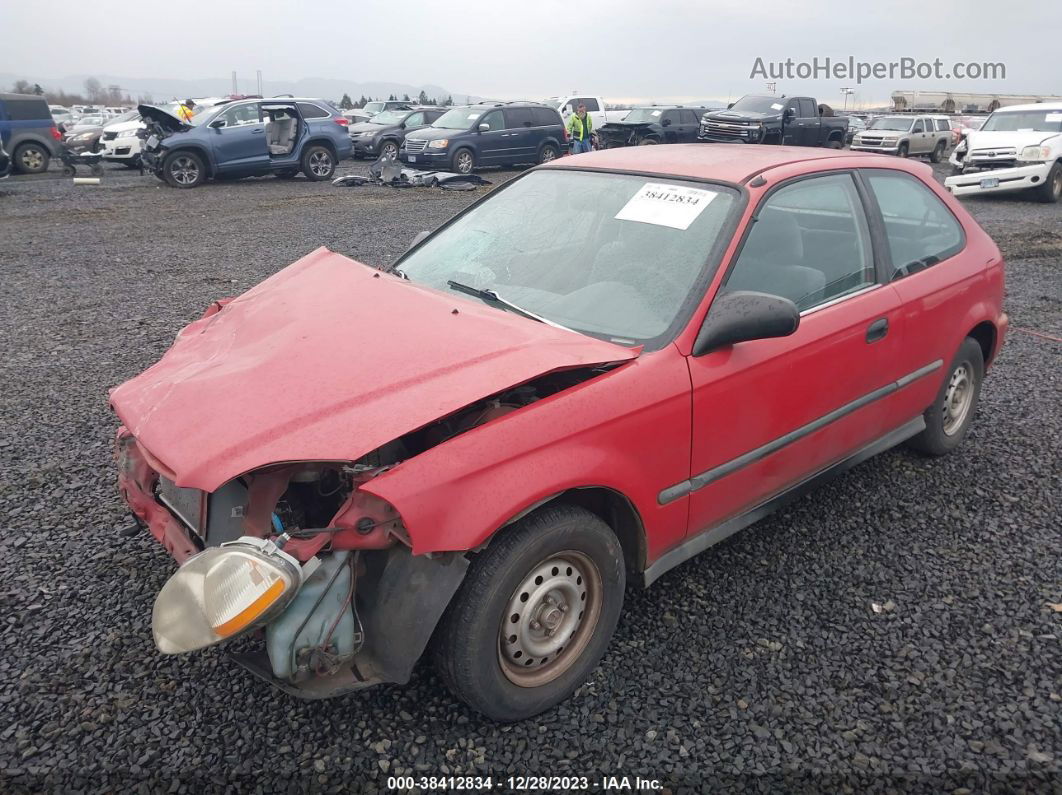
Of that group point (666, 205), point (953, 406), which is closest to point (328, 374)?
point (666, 205)

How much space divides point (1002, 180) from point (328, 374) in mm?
15805

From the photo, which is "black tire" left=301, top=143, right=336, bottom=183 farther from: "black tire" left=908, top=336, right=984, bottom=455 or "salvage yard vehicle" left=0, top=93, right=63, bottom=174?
"black tire" left=908, top=336, right=984, bottom=455

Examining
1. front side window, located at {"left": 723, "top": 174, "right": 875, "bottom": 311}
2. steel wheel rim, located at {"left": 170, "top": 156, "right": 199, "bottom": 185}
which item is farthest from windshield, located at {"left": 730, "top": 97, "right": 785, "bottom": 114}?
front side window, located at {"left": 723, "top": 174, "right": 875, "bottom": 311}

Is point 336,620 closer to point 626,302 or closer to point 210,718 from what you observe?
point 210,718

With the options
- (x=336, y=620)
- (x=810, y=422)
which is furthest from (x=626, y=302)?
(x=336, y=620)

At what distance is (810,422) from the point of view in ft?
9.96

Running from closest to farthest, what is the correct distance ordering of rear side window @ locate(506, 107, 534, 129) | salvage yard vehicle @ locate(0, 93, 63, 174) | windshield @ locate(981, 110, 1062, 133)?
windshield @ locate(981, 110, 1062, 133), salvage yard vehicle @ locate(0, 93, 63, 174), rear side window @ locate(506, 107, 534, 129)

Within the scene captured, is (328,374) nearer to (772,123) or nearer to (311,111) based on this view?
(311,111)

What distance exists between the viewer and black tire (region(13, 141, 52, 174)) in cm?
1873

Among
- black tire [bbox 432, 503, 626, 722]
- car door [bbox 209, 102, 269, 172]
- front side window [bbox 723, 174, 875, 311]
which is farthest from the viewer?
car door [bbox 209, 102, 269, 172]

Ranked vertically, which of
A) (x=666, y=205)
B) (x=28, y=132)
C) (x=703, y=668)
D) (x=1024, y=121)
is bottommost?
(x=703, y=668)

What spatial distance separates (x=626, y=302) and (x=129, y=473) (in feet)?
6.18

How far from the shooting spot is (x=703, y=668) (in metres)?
2.61

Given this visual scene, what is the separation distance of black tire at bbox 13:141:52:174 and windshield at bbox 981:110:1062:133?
21.8 meters
